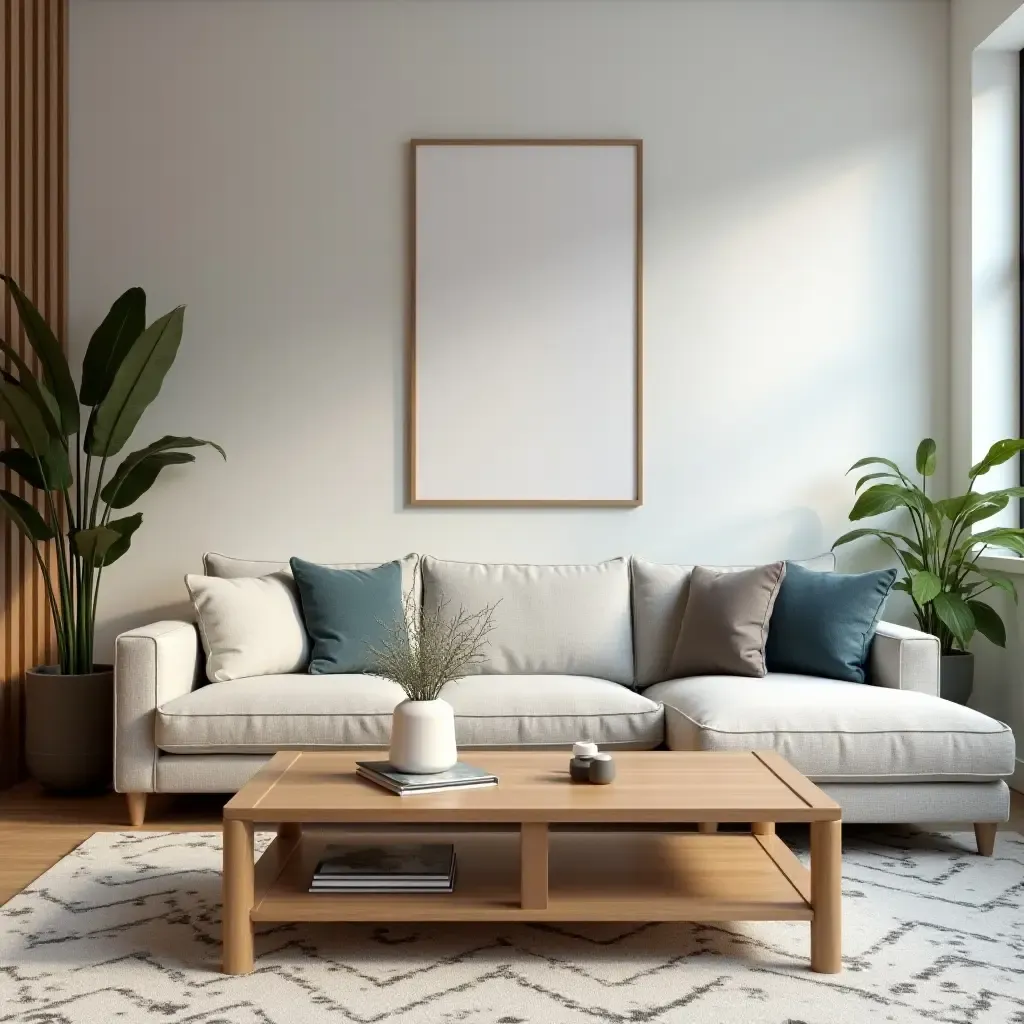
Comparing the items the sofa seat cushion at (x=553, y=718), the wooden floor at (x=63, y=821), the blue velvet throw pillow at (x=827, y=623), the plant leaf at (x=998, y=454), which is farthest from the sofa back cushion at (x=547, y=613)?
the plant leaf at (x=998, y=454)

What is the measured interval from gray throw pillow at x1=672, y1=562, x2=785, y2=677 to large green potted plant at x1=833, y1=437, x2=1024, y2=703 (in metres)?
0.58

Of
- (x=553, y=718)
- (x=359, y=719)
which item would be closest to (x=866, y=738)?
(x=553, y=718)

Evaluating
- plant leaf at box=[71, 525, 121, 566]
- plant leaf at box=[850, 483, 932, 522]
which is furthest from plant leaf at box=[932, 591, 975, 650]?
plant leaf at box=[71, 525, 121, 566]

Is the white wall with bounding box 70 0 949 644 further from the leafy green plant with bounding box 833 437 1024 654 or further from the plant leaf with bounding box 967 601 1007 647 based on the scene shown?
the plant leaf with bounding box 967 601 1007 647

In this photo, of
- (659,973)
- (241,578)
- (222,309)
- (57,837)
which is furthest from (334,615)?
(659,973)

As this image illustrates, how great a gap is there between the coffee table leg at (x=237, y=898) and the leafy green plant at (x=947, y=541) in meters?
2.64

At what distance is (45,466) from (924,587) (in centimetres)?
314

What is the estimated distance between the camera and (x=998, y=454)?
4.13 m

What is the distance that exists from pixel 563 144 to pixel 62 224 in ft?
6.68

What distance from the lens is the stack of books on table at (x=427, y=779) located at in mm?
2482

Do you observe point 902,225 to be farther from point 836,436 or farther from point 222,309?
point 222,309

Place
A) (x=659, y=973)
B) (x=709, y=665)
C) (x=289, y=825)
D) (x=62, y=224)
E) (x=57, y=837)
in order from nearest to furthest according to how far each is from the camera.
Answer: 1. (x=659, y=973)
2. (x=289, y=825)
3. (x=57, y=837)
4. (x=709, y=665)
5. (x=62, y=224)

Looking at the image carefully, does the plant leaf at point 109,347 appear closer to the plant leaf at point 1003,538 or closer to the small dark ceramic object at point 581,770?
the small dark ceramic object at point 581,770

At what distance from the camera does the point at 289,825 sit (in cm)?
280
